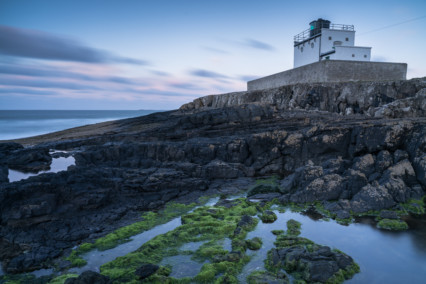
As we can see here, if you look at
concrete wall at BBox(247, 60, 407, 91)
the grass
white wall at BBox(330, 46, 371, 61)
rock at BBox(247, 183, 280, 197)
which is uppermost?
white wall at BBox(330, 46, 371, 61)

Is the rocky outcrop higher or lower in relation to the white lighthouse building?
lower

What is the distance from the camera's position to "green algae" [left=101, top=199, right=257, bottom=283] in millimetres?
7918

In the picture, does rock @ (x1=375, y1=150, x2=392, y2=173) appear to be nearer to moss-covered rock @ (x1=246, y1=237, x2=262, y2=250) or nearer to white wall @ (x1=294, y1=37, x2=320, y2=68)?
moss-covered rock @ (x1=246, y1=237, x2=262, y2=250)

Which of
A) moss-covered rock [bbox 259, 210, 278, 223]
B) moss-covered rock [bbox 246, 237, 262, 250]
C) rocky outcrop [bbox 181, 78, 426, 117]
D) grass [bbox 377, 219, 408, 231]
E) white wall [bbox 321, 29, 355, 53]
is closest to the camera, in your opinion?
moss-covered rock [bbox 246, 237, 262, 250]

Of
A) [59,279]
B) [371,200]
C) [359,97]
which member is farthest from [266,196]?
[359,97]

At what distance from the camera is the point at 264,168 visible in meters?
18.8

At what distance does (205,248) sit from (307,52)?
37.2m

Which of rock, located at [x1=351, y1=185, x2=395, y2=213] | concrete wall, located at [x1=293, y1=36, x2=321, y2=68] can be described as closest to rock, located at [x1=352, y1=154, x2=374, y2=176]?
rock, located at [x1=351, y1=185, x2=395, y2=213]

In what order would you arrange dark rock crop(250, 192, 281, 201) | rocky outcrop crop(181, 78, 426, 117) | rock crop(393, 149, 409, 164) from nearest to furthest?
1. rock crop(393, 149, 409, 164)
2. dark rock crop(250, 192, 281, 201)
3. rocky outcrop crop(181, 78, 426, 117)

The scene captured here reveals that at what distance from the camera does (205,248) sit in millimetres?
9500

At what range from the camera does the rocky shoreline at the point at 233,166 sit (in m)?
11.0

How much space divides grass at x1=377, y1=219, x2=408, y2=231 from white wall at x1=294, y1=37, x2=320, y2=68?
30651 millimetres

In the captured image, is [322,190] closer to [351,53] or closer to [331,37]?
[351,53]

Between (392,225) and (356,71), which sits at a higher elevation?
(356,71)
